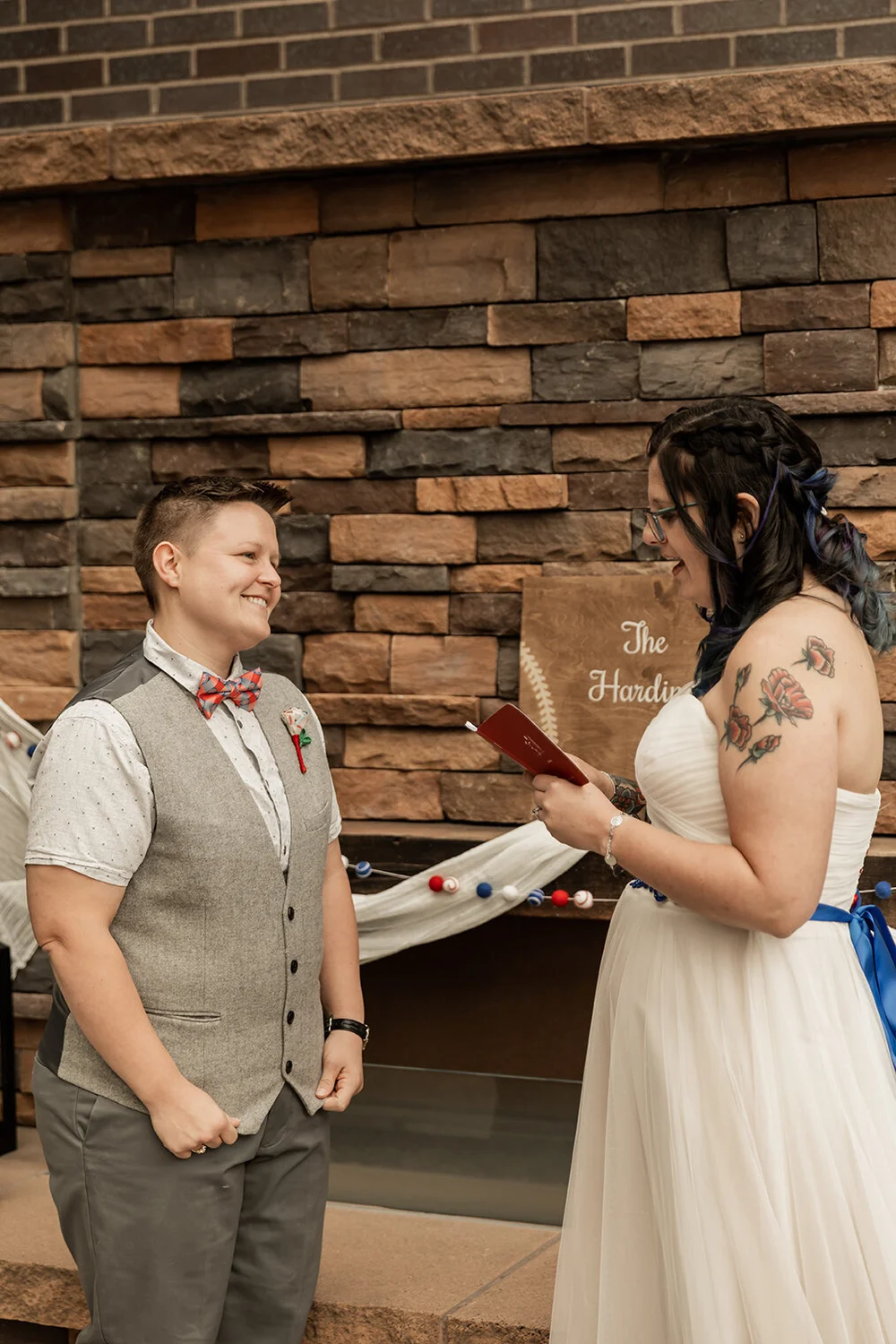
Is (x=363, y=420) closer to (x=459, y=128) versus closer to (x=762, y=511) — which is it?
(x=459, y=128)

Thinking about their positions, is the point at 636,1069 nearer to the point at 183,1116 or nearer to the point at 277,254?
the point at 183,1116

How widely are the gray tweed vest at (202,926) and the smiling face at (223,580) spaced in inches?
4.4

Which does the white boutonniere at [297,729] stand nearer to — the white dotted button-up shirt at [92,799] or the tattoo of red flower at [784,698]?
the white dotted button-up shirt at [92,799]

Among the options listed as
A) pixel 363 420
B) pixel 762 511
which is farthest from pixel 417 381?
pixel 762 511

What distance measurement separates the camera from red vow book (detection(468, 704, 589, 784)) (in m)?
1.80

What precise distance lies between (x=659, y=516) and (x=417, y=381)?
1.51 metres

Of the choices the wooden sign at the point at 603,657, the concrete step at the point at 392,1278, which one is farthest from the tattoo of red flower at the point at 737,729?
the wooden sign at the point at 603,657

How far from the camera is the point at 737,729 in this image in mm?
1701

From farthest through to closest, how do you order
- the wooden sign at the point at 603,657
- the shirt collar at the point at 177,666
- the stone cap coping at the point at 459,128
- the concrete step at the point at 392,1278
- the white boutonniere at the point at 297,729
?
the wooden sign at the point at 603,657, the stone cap coping at the point at 459,128, the concrete step at the point at 392,1278, the white boutonniere at the point at 297,729, the shirt collar at the point at 177,666

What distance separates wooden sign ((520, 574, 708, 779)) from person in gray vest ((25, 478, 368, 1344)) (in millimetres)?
1125

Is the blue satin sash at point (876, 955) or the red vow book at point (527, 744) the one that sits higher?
the red vow book at point (527, 744)

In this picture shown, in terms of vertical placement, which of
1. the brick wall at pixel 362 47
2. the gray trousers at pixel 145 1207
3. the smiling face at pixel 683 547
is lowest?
the gray trousers at pixel 145 1207

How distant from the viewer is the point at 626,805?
7.32 feet

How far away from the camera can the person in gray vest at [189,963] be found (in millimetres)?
1879
